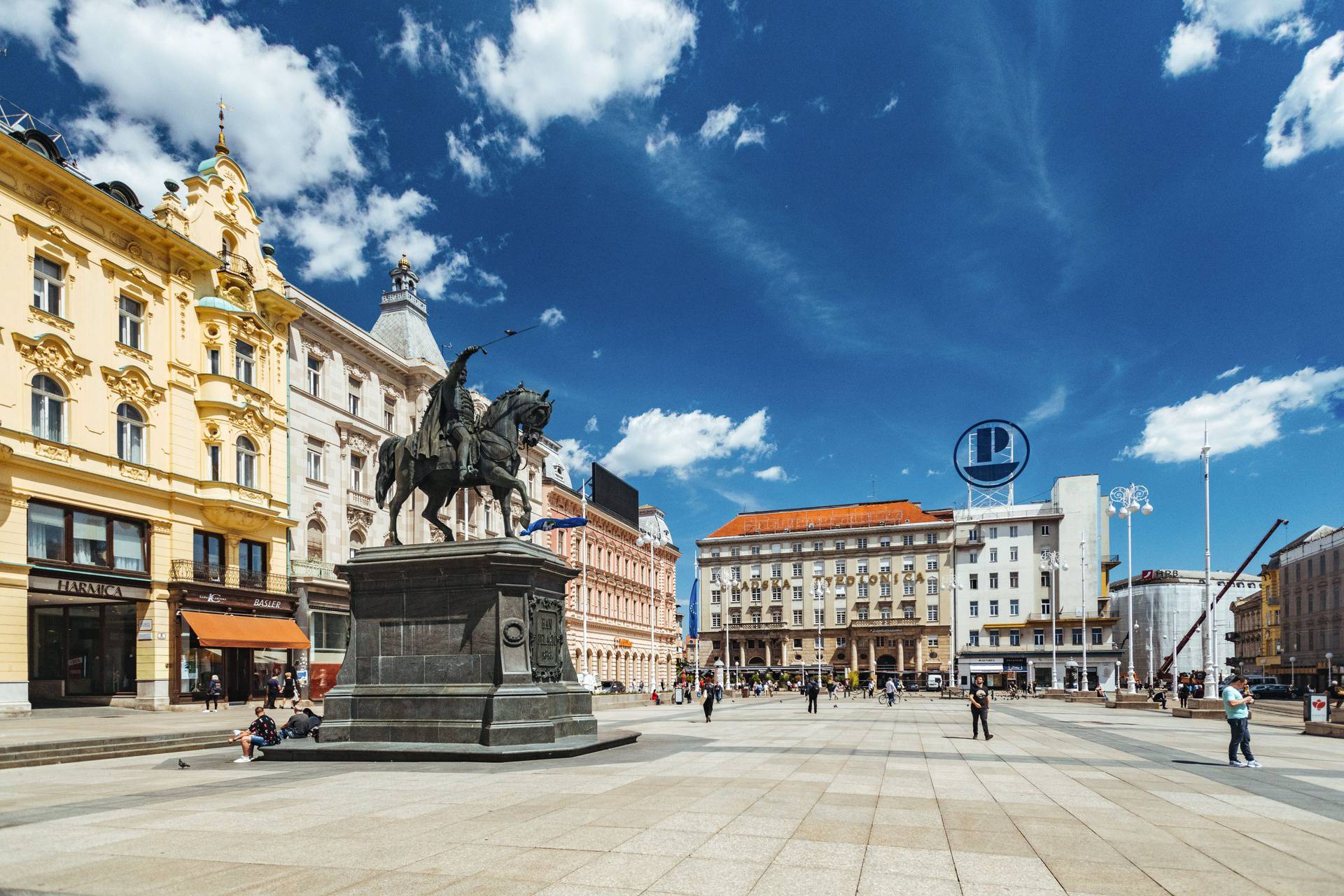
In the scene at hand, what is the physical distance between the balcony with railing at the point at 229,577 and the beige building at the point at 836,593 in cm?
6584

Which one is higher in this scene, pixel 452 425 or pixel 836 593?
pixel 452 425

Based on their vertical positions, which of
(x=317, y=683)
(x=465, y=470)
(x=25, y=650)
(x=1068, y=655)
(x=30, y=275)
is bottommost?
(x=1068, y=655)

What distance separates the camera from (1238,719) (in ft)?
54.6

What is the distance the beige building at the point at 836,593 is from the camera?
10512 centimetres

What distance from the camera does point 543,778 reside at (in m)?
13.1

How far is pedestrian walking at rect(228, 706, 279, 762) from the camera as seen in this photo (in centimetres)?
1611

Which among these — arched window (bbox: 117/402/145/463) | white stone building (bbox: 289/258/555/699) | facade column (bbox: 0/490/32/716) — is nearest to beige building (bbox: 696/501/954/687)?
white stone building (bbox: 289/258/555/699)

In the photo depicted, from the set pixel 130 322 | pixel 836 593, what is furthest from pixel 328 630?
pixel 836 593

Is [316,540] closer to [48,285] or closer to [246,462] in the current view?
[246,462]

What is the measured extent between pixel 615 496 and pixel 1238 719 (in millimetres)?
69311

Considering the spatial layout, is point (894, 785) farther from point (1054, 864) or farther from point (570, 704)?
point (570, 704)

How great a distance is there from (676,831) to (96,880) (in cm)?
498

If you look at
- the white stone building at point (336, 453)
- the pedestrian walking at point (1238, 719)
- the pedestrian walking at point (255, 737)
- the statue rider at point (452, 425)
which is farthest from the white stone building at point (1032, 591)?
the pedestrian walking at point (255, 737)

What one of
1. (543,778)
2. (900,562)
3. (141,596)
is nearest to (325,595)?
(141,596)
